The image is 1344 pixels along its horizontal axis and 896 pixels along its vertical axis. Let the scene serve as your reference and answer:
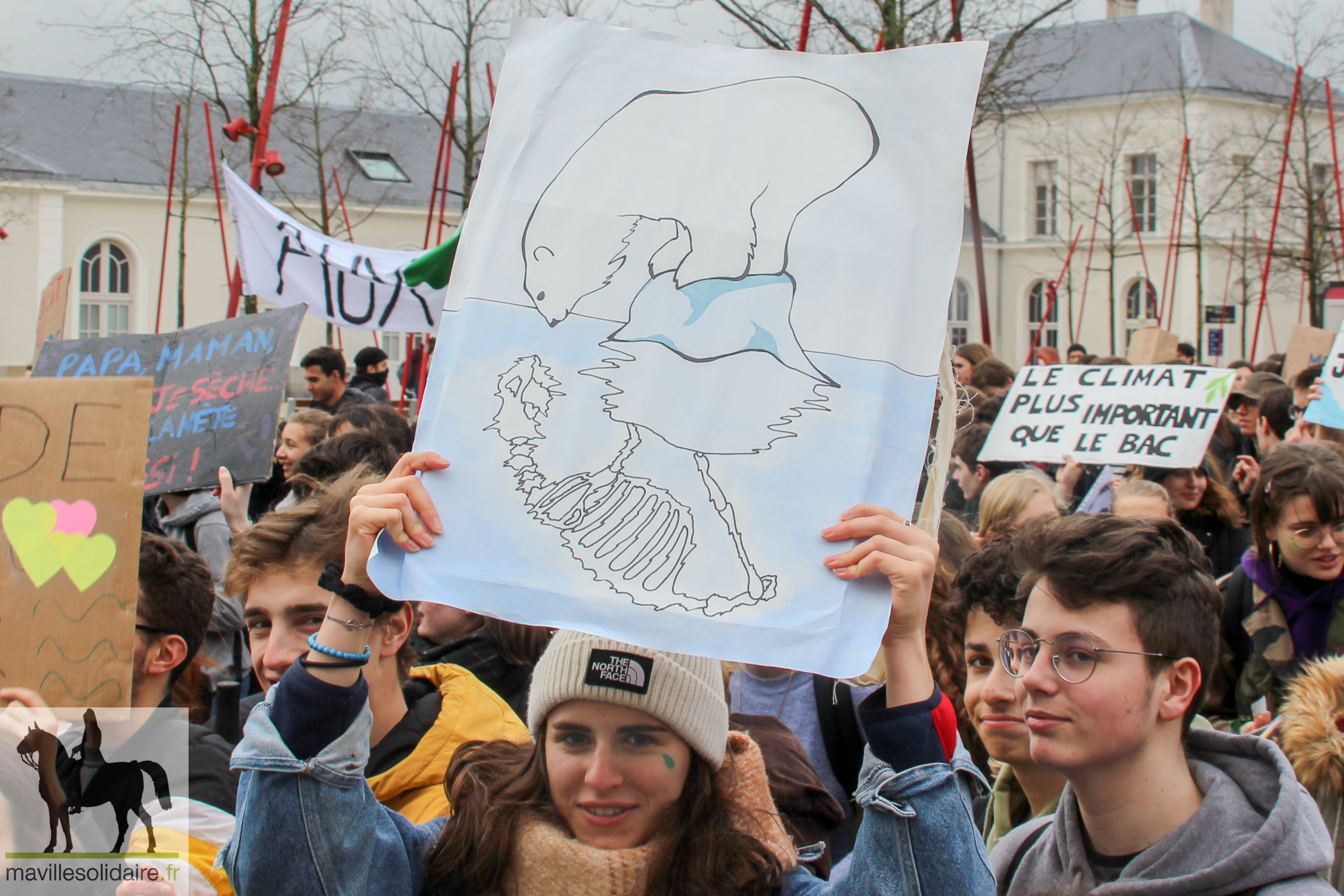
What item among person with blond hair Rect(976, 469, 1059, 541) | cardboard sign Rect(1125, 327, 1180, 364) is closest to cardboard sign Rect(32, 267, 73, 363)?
person with blond hair Rect(976, 469, 1059, 541)

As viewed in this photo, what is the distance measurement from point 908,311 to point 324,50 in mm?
15830

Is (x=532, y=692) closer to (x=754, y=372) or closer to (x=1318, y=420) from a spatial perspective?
(x=754, y=372)

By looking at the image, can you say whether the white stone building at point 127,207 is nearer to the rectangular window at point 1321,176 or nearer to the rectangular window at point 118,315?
the rectangular window at point 118,315

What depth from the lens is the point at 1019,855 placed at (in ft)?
7.83

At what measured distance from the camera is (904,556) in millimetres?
1686

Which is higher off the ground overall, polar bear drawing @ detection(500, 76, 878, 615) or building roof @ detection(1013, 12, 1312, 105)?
building roof @ detection(1013, 12, 1312, 105)

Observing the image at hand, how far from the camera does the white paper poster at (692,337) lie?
1.73m

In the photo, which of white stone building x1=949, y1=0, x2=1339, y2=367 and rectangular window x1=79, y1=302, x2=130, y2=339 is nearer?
white stone building x1=949, y1=0, x2=1339, y2=367

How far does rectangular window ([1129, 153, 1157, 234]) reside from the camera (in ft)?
120

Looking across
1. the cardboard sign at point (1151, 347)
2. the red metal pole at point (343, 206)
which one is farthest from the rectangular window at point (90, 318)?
the cardboard sign at point (1151, 347)

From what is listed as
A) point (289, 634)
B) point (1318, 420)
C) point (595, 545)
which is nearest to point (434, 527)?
point (595, 545)

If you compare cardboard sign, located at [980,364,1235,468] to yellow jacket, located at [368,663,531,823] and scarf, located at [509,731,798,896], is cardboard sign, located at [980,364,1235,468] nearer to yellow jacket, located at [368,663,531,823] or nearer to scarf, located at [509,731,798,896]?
yellow jacket, located at [368,663,531,823]

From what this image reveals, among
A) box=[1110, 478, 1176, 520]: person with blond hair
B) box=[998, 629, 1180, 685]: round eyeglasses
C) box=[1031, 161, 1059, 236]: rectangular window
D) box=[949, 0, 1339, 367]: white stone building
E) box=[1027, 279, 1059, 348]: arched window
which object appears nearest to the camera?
box=[998, 629, 1180, 685]: round eyeglasses

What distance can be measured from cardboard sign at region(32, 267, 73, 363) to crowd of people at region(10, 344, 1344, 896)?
174 inches
